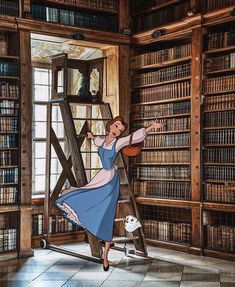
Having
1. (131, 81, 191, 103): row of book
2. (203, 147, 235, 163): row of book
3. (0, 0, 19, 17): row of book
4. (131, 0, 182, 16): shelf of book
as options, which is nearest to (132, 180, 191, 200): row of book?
(203, 147, 235, 163): row of book

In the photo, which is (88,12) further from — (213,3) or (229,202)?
(229,202)

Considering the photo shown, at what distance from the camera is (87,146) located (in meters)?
8.05

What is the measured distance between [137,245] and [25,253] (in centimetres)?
144

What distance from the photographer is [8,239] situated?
6527 mm

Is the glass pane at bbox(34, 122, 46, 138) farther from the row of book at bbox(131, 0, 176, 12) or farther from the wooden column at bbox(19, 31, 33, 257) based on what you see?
the row of book at bbox(131, 0, 176, 12)

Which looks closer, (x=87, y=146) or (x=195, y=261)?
(x=195, y=261)

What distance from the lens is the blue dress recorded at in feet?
18.5

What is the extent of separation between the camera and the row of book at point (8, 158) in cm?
655

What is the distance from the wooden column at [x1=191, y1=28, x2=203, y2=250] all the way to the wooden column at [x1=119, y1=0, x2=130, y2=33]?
129 cm

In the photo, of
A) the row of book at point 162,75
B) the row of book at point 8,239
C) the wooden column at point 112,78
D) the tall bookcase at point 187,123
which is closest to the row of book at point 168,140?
the tall bookcase at point 187,123

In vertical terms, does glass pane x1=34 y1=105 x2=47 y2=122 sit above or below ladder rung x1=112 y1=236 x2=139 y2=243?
Result: above

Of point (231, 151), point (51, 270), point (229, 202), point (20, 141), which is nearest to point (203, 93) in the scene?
point (231, 151)

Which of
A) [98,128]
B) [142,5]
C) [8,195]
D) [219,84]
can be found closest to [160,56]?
[142,5]

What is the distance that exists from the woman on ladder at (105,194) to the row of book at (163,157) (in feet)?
4.62
